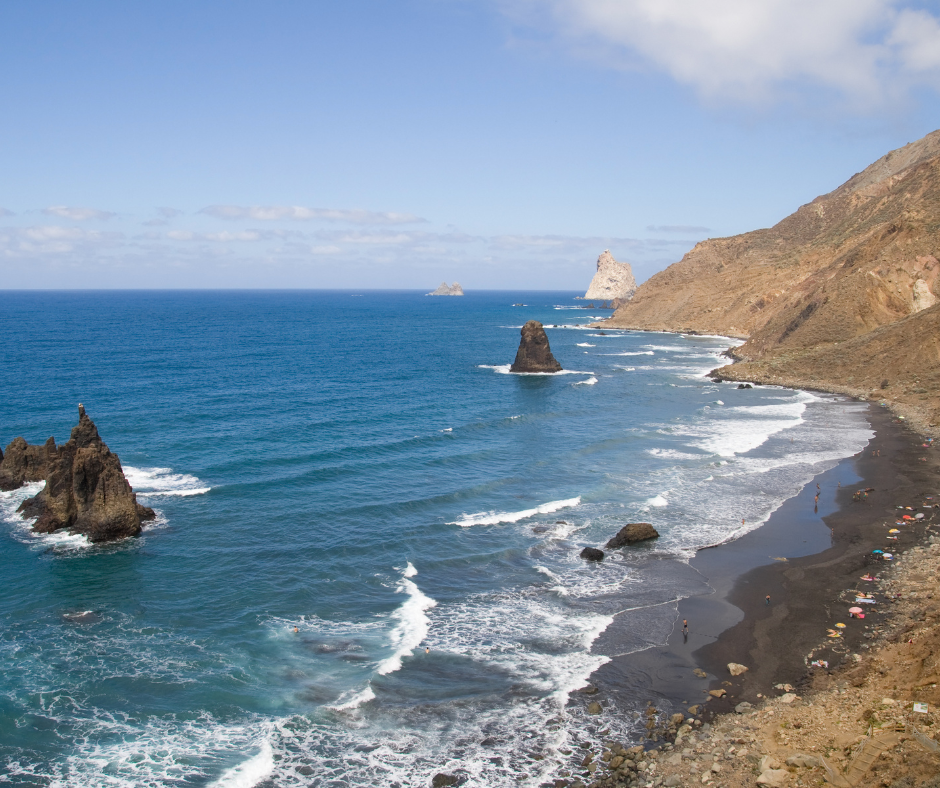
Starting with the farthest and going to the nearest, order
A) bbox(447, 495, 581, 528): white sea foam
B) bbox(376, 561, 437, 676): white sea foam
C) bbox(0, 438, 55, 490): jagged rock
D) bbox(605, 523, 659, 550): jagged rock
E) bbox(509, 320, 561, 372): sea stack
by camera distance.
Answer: bbox(509, 320, 561, 372): sea stack → bbox(0, 438, 55, 490): jagged rock → bbox(447, 495, 581, 528): white sea foam → bbox(605, 523, 659, 550): jagged rock → bbox(376, 561, 437, 676): white sea foam

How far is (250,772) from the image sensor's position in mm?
19750

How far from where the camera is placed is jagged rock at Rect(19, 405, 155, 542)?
120 feet

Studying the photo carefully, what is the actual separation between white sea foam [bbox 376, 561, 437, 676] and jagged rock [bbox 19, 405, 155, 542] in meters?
16.5

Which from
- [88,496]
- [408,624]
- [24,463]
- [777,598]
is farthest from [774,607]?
[24,463]

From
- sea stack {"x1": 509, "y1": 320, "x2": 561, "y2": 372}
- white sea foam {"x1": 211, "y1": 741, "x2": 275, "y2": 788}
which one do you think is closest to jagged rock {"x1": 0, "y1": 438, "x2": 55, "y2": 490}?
white sea foam {"x1": 211, "y1": 741, "x2": 275, "y2": 788}

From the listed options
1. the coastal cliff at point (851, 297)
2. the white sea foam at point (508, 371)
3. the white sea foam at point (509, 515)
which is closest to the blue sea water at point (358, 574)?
the white sea foam at point (509, 515)

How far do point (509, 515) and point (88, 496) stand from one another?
2380cm

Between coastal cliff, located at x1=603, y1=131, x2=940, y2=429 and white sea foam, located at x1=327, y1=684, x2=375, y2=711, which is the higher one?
coastal cliff, located at x1=603, y1=131, x2=940, y2=429

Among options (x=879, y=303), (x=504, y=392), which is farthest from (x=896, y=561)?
(x=879, y=303)

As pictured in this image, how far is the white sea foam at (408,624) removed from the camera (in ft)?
83.5

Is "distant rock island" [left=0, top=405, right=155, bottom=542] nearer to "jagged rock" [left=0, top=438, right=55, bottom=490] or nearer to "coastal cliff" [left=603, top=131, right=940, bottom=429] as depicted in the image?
"jagged rock" [left=0, top=438, right=55, bottom=490]

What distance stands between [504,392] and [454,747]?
206 feet

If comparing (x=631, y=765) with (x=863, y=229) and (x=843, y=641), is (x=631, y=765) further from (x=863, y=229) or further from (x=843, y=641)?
(x=863, y=229)

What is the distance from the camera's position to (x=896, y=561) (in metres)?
32.2
